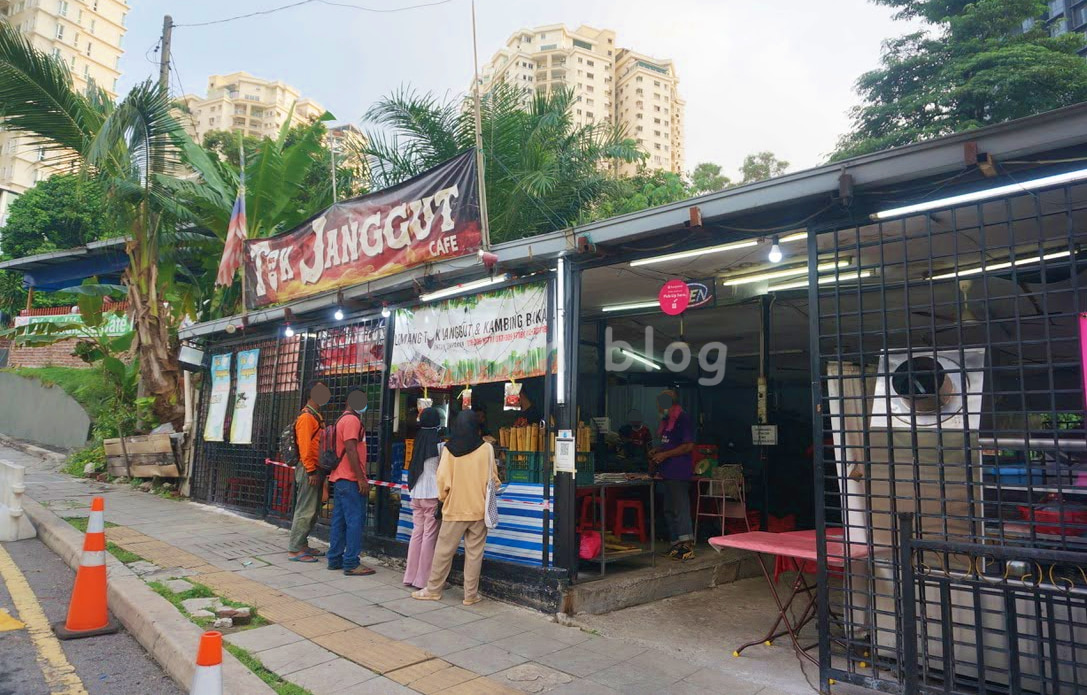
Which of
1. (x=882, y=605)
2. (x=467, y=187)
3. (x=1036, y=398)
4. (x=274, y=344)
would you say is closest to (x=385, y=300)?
(x=467, y=187)

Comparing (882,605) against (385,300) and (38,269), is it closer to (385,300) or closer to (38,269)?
(385,300)

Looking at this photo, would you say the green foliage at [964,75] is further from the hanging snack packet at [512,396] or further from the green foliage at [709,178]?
the hanging snack packet at [512,396]

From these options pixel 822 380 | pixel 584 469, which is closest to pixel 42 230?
pixel 584 469

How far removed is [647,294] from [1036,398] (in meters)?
→ 5.92

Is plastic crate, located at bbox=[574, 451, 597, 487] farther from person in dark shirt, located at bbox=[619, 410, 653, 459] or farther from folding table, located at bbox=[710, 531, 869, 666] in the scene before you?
person in dark shirt, located at bbox=[619, 410, 653, 459]

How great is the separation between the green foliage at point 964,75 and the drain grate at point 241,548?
23.2m

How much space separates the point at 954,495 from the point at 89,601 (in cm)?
659

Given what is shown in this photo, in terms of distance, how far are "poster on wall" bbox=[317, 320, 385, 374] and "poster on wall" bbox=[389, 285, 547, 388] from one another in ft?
1.55

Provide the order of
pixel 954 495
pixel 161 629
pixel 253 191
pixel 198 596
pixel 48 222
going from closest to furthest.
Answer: pixel 954 495 < pixel 161 629 < pixel 198 596 < pixel 253 191 < pixel 48 222

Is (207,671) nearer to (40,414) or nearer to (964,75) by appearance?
(40,414)

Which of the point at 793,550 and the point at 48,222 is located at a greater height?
the point at 48,222

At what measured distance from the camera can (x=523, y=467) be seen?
6.71m

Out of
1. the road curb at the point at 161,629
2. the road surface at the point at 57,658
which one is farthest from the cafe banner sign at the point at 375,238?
the road surface at the point at 57,658

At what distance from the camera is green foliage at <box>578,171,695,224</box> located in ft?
48.6
